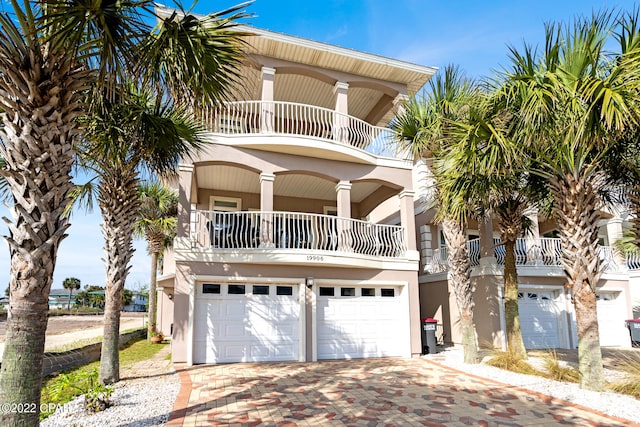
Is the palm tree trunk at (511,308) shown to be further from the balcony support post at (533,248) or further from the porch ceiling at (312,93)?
the porch ceiling at (312,93)

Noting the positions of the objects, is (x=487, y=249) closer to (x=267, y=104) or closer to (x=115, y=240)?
(x=267, y=104)

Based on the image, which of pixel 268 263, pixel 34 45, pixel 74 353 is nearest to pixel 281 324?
pixel 268 263

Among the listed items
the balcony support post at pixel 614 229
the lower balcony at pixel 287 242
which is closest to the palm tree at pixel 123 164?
the lower balcony at pixel 287 242

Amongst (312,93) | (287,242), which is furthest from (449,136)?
(312,93)

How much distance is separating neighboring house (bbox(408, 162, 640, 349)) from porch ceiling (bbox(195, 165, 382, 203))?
2.70 m

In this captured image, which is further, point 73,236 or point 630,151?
point 630,151

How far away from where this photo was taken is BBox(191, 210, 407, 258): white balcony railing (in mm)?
11492

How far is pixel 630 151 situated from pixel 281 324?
9.12 metres

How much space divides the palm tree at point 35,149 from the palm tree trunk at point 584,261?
7.75 meters

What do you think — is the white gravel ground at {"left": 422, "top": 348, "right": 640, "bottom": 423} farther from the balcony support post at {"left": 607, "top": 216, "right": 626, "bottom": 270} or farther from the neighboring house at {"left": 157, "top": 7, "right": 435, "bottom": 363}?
the balcony support post at {"left": 607, "top": 216, "right": 626, "bottom": 270}

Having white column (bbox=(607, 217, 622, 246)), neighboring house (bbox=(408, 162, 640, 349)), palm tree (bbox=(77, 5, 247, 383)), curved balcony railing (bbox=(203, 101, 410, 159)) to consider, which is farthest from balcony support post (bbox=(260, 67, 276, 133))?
white column (bbox=(607, 217, 622, 246))

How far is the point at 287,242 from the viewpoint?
12.6 meters

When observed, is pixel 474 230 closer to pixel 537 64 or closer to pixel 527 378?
pixel 527 378

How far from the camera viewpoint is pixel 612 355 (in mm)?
12984
